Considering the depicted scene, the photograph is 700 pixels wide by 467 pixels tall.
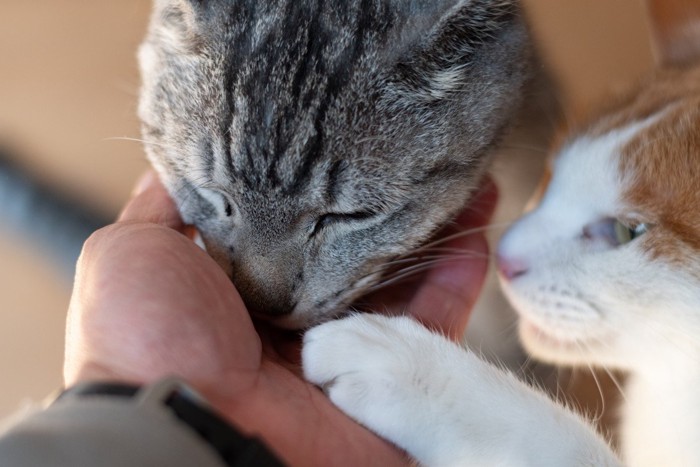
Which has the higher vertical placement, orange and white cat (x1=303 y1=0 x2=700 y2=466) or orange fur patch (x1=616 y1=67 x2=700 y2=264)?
orange fur patch (x1=616 y1=67 x2=700 y2=264)

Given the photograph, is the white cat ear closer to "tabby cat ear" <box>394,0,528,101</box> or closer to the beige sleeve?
"tabby cat ear" <box>394,0,528,101</box>

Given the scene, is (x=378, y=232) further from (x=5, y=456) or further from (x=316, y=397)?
(x=5, y=456)

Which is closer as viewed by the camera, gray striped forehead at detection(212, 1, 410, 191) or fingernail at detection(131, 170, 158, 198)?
gray striped forehead at detection(212, 1, 410, 191)

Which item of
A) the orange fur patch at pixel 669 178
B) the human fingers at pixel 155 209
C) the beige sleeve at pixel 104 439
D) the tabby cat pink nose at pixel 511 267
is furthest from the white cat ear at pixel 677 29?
the beige sleeve at pixel 104 439

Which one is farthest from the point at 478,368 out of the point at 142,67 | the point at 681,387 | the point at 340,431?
the point at 142,67

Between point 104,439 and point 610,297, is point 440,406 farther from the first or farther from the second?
point 104,439

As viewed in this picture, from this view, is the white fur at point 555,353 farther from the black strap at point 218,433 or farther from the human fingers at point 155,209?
the human fingers at point 155,209

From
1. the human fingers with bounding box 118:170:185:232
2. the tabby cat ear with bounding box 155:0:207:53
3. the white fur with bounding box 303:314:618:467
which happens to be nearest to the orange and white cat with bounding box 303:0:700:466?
the white fur with bounding box 303:314:618:467
